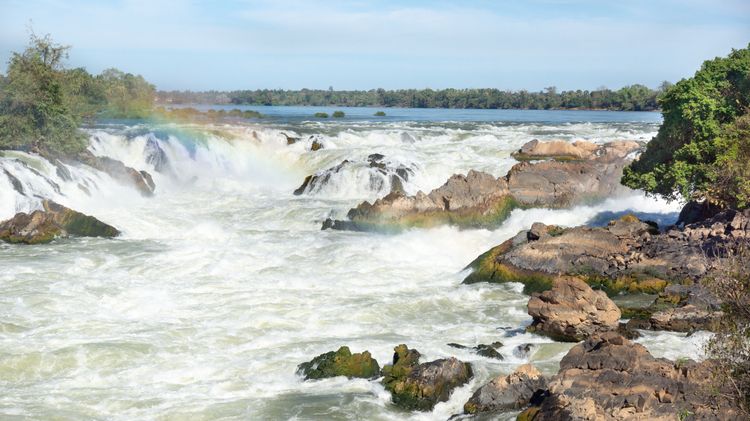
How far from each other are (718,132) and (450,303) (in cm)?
1024

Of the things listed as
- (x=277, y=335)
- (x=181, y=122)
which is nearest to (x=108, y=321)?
(x=277, y=335)

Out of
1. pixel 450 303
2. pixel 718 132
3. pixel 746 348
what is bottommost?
pixel 450 303

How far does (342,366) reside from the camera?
14.4 metres

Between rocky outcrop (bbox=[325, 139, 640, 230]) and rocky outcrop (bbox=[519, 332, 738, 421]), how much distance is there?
56.0ft

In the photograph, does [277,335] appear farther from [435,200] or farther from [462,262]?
[435,200]

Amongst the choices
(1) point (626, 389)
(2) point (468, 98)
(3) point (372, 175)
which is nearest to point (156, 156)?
(3) point (372, 175)

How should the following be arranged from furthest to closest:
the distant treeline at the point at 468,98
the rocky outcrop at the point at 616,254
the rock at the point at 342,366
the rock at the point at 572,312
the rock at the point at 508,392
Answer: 1. the distant treeline at the point at 468,98
2. the rocky outcrop at the point at 616,254
3. the rock at the point at 572,312
4. the rock at the point at 342,366
5. the rock at the point at 508,392

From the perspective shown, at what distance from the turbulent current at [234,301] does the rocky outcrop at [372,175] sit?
0.45 feet

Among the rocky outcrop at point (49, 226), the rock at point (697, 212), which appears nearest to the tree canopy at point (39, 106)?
the rocky outcrop at point (49, 226)

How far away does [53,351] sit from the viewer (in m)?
15.7

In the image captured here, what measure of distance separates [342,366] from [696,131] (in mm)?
16008

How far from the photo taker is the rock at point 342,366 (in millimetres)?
14367

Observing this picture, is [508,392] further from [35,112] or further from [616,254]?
[35,112]

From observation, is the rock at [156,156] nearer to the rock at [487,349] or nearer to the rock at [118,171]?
the rock at [118,171]
